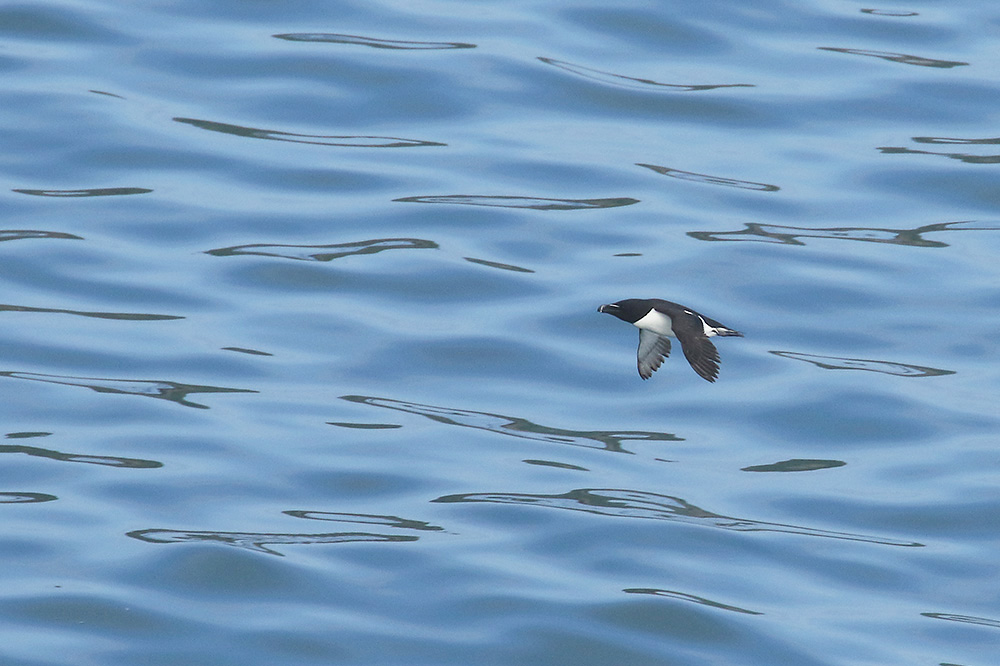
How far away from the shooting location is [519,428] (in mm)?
14992

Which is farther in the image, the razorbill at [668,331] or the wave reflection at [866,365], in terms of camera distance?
the wave reflection at [866,365]

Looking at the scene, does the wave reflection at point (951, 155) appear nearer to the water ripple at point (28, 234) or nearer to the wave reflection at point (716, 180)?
the wave reflection at point (716, 180)

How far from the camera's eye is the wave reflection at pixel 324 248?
17578mm

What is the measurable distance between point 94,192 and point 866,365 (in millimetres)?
7869

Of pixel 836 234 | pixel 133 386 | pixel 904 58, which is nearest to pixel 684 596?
pixel 133 386

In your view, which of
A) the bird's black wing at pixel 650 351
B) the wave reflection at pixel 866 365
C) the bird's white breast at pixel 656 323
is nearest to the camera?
the bird's white breast at pixel 656 323

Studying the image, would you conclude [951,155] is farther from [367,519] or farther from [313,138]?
[367,519]

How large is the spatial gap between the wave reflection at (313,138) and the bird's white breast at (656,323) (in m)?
8.23

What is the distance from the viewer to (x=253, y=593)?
12062 millimetres

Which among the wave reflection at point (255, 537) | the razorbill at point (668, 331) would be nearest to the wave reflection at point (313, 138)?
the razorbill at point (668, 331)

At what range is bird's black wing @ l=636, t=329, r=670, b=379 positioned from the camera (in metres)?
12.9

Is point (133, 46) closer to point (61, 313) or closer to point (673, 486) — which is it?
point (61, 313)

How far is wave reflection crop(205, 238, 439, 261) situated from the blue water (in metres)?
0.04

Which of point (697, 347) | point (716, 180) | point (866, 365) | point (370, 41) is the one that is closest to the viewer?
point (697, 347)
